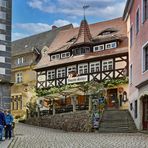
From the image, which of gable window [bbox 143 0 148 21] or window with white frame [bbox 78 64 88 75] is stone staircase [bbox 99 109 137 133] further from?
window with white frame [bbox 78 64 88 75]

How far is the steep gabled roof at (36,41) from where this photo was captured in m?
53.8

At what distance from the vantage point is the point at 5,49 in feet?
66.7

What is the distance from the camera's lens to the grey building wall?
788 inches

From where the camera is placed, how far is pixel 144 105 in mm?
27594

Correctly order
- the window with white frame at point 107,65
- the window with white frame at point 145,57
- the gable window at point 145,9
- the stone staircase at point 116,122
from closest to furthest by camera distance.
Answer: the gable window at point 145,9
the window with white frame at point 145,57
the stone staircase at point 116,122
the window with white frame at point 107,65

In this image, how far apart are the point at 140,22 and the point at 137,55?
2.73m

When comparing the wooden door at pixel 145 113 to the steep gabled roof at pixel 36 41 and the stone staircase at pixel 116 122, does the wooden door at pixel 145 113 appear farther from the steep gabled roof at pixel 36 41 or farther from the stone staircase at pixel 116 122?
the steep gabled roof at pixel 36 41

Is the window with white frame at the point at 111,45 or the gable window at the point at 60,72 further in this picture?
the gable window at the point at 60,72

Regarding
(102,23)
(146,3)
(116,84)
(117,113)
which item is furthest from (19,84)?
(146,3)

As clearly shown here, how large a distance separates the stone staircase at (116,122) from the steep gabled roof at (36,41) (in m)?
21.6

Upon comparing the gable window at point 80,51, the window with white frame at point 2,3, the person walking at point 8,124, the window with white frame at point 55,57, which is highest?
the gable window at point 80,51

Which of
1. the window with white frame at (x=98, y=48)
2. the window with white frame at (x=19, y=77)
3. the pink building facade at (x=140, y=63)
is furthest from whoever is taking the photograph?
the window with white frame at (x=19, y=77)

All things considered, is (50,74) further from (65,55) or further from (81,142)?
(81,142)

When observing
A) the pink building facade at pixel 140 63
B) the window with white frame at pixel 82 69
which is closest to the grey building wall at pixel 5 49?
the pink building facade at pixel 140 63
